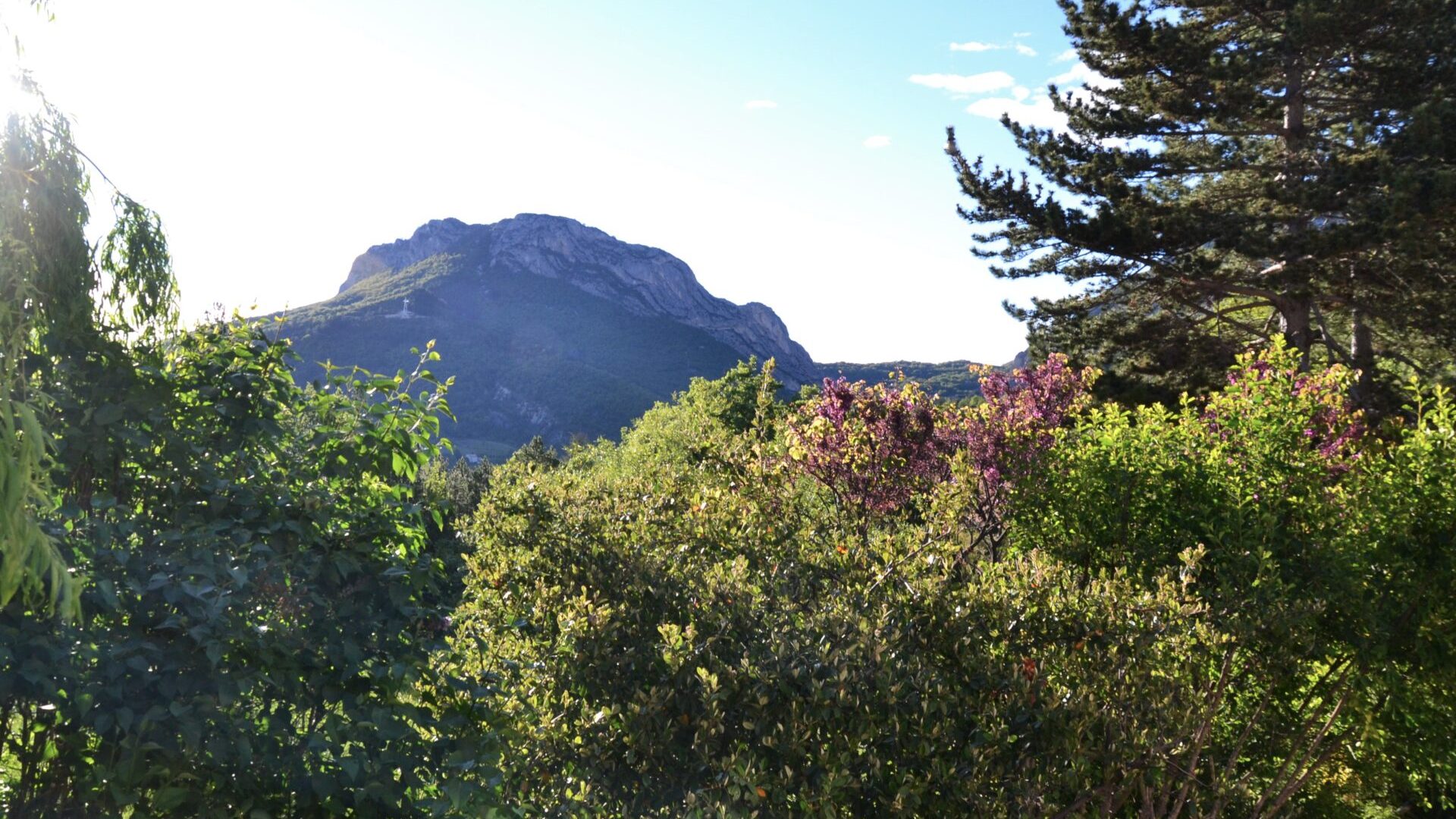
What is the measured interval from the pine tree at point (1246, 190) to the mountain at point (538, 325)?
9374cm

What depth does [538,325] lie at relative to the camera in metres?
153

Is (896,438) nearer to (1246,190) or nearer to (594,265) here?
(1246,190)

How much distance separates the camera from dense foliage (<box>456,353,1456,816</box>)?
11.2 feet

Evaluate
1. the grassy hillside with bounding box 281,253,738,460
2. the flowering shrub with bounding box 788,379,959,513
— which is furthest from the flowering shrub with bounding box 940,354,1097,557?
the grassy hillside with bounding box 281,253,738,460

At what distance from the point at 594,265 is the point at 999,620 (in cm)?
17785

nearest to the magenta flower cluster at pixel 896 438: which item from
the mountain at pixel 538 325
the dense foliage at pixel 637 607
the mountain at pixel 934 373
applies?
the dense foliage at pixel 637 607

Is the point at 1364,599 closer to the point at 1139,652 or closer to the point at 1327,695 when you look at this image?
the point at 1327,695

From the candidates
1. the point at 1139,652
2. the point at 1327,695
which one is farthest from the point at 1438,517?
the point at 1139,652

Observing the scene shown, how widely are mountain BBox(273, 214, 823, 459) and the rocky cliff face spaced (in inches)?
12.5

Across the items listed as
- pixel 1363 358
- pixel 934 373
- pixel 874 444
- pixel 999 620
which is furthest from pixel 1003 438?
pixel 934 373

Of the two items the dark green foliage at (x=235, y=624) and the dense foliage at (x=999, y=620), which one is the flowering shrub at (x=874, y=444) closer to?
the dense foliage at (x=999, y=620)

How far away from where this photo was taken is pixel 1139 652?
3941mm

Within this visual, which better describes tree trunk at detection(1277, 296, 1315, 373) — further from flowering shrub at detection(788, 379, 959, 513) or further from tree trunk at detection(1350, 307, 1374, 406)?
flowering shrub at detection(788, 379, 959, 513)

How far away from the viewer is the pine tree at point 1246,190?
39.3 feet
